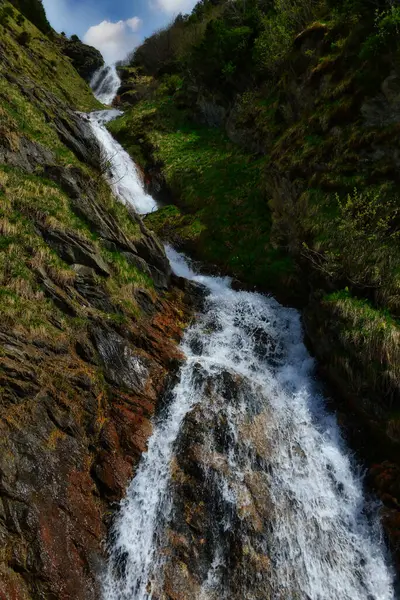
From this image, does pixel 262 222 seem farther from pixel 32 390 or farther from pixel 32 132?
pixel 32 390

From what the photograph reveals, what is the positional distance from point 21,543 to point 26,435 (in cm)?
200

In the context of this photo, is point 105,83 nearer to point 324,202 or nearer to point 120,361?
point 324,202

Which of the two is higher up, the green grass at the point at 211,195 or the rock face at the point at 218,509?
the green grass at the point at 211,195

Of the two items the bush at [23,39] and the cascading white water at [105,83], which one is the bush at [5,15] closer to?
the bush at [23,39]

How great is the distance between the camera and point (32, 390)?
8461 mm

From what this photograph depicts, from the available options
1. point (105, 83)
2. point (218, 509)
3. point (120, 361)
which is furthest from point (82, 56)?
point (218, 509)

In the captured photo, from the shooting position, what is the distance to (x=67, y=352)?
9961 mm

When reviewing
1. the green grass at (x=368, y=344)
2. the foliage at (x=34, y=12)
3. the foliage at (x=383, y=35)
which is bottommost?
the green grass at (x=368, y=344)

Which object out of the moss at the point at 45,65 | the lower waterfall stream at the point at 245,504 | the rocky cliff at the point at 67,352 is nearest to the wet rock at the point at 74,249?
the rocky cliff at the point at 67,352

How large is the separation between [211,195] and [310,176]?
8.19 meters

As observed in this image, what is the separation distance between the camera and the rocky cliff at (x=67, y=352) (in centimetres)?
724

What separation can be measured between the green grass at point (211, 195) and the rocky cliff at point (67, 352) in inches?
160

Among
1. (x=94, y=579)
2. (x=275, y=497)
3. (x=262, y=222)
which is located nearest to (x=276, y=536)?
(x=275, y=497)

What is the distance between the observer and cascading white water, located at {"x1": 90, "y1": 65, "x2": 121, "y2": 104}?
51.5m
